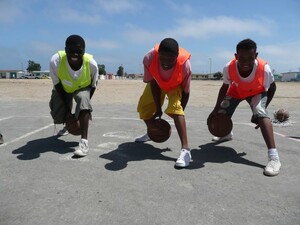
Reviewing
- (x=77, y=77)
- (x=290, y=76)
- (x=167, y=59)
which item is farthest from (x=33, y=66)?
(x=167, y=59)

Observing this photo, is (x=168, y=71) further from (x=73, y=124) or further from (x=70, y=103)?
(x=70, y=103)

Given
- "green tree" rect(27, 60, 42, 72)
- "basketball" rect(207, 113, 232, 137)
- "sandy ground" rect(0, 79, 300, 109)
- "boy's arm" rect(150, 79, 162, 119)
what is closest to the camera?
"boy's arm" rect(150, 79, 162, 119)

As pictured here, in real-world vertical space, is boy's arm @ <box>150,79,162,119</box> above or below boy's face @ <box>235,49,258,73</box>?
below

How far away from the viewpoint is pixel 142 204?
3.47m

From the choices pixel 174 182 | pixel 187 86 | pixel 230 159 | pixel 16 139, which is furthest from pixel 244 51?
pixel 16 139

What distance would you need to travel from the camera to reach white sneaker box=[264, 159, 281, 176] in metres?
4.46

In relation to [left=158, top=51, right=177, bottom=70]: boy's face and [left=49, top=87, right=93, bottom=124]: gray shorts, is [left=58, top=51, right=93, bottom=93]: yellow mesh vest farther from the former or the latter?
[left=158, top=51, right=177, bottom=70]: boy's face

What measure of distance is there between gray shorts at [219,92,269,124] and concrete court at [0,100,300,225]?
63 cm

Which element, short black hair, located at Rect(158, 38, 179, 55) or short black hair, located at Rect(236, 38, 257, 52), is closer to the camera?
short black hair, located at Rect(158, 38, 179, 55)

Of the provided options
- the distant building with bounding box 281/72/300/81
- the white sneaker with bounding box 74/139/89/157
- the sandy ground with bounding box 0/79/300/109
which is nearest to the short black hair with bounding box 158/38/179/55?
the white sneaker with bounding box 74/139/89/157

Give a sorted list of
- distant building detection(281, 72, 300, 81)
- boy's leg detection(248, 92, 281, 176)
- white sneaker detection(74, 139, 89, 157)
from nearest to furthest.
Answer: boy's leg detection(248, 92, 281, 176) < white sneaker detection(74, 139, 89, 157) < distant building detection(281, 72, 300, 81)

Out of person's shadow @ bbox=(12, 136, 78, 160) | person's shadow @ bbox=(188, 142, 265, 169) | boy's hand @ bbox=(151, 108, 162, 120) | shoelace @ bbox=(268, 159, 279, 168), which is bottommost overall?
person's shadow @ bbox=(188, 142, 265, 169)

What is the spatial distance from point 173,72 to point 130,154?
1.37 m

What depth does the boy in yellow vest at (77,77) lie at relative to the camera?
17.5 feet
